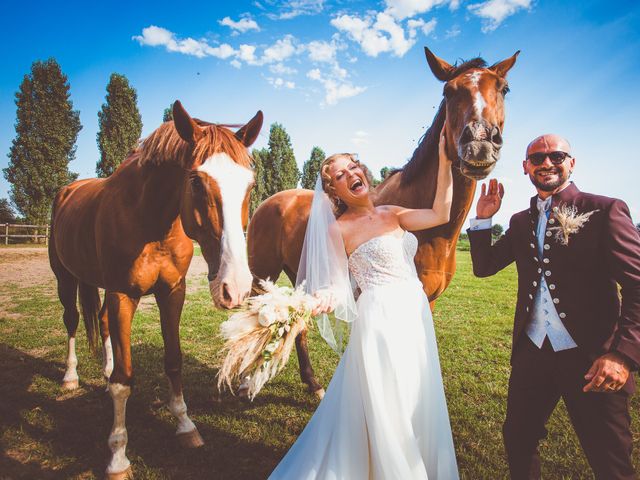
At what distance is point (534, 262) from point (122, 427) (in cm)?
377

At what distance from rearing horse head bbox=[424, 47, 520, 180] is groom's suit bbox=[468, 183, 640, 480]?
0.53 meters

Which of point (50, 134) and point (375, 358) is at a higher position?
point (50, 134)

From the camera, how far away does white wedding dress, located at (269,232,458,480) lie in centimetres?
227

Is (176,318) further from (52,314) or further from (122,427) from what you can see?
(52,314)

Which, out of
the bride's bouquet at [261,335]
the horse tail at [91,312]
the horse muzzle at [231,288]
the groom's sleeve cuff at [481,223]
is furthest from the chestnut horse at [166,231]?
the groom's sleeve cuff at [481,223]

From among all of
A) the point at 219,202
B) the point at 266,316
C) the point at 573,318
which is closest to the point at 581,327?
the point at 573,318

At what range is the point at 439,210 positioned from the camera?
8.41 ft

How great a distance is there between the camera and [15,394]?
4168mm

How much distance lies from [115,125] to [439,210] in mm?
33093

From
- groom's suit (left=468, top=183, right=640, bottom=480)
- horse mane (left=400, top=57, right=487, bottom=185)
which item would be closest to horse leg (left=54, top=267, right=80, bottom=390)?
horse mane (left=400, top=57, right=487, bottom=185)

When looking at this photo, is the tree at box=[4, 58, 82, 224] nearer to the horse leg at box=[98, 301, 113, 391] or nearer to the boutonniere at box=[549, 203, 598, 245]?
the horse leg at box=[98, 301, 113, 391]

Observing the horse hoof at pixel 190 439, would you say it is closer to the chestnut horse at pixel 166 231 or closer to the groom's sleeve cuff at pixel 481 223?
the chestnut horse at pixel 166 231

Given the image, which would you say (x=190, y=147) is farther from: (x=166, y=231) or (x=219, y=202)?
(x=166, y=231)

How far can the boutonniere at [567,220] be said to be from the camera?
1905 millimetres
